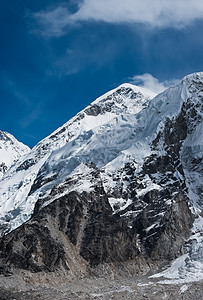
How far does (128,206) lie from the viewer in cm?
12475

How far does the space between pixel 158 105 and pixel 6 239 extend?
82.9 metres

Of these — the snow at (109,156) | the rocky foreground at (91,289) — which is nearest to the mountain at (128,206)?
the snow at (109,156)

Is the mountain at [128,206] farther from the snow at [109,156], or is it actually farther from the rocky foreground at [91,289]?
the rocky foreground at [91,289]

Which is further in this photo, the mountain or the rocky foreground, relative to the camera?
the mountain

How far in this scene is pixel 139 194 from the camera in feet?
416

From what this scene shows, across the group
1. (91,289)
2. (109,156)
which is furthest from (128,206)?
(91,289)

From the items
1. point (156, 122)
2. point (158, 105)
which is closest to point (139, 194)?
point (156, 122)

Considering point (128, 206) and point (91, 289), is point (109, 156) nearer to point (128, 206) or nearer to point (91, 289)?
point (128, 206)

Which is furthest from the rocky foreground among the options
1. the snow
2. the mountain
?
the snow

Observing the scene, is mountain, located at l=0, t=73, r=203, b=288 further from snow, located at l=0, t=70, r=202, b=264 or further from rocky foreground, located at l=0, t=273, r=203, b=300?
rocky foreground, located at l=0, t=273, r=203, b=300

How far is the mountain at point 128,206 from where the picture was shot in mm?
106250

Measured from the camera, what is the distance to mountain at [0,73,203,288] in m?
106

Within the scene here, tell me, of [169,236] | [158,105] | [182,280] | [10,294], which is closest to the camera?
[10,294]

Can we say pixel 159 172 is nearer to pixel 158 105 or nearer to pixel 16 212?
pixel 158 105
